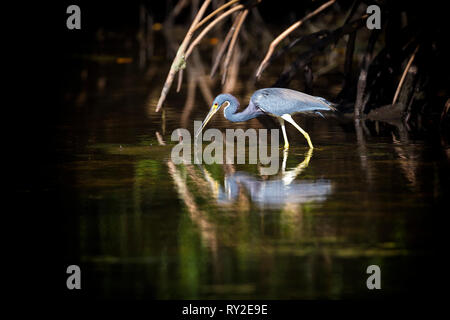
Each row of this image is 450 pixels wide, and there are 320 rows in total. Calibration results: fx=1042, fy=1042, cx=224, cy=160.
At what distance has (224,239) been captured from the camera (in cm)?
690

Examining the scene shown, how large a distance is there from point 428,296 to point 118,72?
46.9ft

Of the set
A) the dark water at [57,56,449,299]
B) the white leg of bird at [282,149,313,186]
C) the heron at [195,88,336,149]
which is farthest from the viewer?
the heron at [195,88,336,149]

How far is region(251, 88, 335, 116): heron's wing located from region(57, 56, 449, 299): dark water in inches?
16.4

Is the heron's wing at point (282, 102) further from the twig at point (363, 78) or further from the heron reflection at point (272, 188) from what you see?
the twig at point (363, 78)

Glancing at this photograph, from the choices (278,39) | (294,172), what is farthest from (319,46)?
(294,172)

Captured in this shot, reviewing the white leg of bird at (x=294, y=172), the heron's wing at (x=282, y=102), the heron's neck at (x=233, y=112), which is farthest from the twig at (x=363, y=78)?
the white leg of bird at (x=294, y=172)

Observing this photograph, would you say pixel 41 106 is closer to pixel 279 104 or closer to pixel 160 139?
pixel 160 139

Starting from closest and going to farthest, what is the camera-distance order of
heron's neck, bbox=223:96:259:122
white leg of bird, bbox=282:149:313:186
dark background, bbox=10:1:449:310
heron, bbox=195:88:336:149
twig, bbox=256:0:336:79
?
1. dark background, bbox=10:1:449:310
2. white leg of bird, bbox=282:149:313:186
3. heron, bbox=195:88:336:149
4. heron's neck, bbox=223:96:259:122
5. twig, bbox=256:0:336:79

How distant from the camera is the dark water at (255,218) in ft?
19.8

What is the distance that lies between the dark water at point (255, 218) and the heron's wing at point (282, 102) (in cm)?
42

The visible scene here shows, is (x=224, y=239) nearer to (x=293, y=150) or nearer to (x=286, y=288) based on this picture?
(x=286, y=288)

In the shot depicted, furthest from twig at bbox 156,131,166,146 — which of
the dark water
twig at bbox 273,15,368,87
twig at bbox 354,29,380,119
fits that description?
twig at bbox 354,29,380,119

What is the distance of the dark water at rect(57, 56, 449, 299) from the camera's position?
19.8 feet

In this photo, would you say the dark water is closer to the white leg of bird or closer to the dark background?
the white leg of bird
